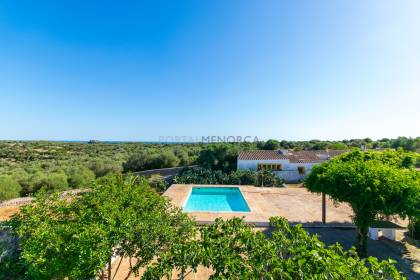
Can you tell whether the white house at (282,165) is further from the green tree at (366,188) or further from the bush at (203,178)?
the green tree at (366,188)

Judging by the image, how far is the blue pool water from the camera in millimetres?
16531

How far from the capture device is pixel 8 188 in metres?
17.0

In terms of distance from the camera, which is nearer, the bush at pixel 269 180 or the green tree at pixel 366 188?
the green tree at pixel 366 188

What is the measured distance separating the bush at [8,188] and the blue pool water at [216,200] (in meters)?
13.8

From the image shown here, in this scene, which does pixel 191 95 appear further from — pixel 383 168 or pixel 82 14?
pixel 383 168

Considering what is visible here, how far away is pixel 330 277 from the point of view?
10.1 ft

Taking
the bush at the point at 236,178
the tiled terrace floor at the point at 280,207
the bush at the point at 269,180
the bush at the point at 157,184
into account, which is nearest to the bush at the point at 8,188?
the bush at the point at 157,184

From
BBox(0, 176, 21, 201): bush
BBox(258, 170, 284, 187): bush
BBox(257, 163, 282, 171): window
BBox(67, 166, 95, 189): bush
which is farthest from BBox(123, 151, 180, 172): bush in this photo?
BBox(258, 170, 284, 187): bush

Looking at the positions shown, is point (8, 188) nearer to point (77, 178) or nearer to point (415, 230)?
point (77, 178)

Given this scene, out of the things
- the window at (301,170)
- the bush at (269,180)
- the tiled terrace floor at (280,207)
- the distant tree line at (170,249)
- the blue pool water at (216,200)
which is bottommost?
the blue pool water at (216,200)

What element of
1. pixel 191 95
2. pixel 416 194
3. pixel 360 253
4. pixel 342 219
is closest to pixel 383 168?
pixel 416 194

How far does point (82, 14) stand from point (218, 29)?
10911 mm

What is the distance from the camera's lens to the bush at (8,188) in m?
16.5

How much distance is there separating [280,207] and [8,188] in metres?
21.0
